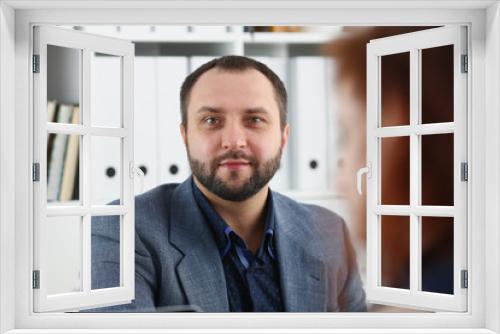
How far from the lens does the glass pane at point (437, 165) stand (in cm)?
211

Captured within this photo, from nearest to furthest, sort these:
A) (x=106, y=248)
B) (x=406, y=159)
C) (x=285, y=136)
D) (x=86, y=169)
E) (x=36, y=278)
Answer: (x=36, y=278) < (x=86, y=169) < (x=106, y=248) < (x=406, y=159) < (x=285, y=136)

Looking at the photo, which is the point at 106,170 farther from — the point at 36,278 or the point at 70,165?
the point at 36,278

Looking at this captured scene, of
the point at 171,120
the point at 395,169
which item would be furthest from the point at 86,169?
the point at 395,169

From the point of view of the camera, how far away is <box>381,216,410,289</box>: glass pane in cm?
214

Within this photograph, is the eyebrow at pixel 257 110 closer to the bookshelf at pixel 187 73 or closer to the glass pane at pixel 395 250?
the bookshelf at pixel 187 73

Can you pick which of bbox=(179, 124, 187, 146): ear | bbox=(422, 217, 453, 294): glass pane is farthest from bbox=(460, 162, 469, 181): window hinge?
bbox=(179, 124, 187, 146): ear

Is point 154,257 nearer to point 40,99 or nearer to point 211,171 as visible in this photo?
point 211,171

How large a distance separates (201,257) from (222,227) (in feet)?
0.45

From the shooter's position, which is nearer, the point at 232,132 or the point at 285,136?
the point at 232,132

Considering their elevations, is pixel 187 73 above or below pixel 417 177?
above

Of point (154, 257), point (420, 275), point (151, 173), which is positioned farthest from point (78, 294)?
point (420, 275)

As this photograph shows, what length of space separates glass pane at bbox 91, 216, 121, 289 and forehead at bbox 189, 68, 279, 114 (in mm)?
520

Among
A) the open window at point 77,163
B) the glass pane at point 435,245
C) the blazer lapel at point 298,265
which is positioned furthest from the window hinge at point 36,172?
the glass pane at point 435,245

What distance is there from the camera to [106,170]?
204 centimetres
